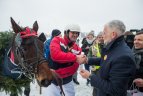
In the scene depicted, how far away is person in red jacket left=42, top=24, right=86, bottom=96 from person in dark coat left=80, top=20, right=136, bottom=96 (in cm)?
92

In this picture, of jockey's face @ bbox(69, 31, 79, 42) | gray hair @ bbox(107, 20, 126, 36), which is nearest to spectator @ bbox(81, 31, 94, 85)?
jockey's face @ bbox(69, 31, 79, 42)

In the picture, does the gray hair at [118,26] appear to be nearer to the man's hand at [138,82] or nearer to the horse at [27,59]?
the man's hand at [138,82]

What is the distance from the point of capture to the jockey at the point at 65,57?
425cm

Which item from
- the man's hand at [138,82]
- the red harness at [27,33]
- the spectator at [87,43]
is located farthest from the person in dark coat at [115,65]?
the spectator at [87,43]

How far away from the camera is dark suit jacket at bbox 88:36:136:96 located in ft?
9.84

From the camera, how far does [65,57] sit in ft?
13.8

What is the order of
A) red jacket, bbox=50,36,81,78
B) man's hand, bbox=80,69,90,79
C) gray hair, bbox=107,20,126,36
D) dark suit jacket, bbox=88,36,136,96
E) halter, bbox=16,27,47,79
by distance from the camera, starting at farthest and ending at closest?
red jacket, bbox=50,36,81,78 < halter, bbox=16,27,47,79 < man's hand, bbox=80,69,90,79 < gray hair, bbox=107,20,126,36 < dark suit jacket, bbox=88,36,136,96

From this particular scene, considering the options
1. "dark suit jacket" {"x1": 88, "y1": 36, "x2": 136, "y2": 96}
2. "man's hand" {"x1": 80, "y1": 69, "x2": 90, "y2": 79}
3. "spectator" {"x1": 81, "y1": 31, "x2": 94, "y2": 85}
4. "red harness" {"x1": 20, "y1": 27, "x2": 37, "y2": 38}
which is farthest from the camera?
"spectator" {"x1": 81, "y1": 31, "x2": 94, "y2": 85}

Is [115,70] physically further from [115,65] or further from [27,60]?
[27,60]

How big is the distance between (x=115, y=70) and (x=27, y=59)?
134 cm

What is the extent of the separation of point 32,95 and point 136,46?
14.3 feet

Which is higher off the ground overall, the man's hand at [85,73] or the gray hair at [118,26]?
the gray hair at [118,26]

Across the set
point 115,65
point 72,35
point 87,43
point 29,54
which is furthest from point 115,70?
point 87,43

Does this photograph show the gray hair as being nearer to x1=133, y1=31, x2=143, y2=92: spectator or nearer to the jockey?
x1=133, y1=31, x2=143, y2=92: spectator
